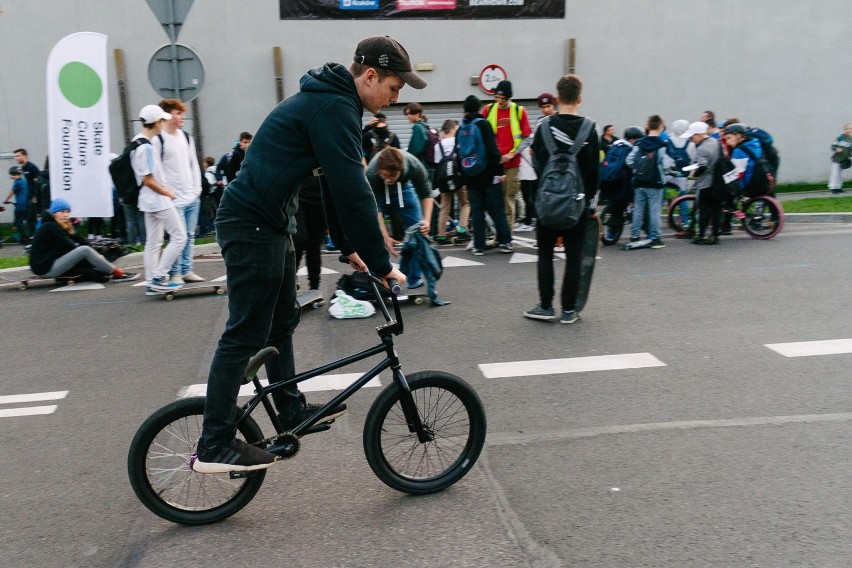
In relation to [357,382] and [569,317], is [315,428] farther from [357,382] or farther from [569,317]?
[569,317]

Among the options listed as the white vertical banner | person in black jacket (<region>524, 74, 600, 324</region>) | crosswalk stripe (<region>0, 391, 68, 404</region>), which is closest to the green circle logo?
the white vertical banner

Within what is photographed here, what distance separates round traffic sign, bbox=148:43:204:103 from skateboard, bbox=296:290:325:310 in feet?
12.2

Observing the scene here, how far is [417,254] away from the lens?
24.6 feet

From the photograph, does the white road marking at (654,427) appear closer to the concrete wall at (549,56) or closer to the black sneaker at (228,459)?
the black sneaker at (228,459)

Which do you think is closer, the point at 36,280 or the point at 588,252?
the point at 588,252

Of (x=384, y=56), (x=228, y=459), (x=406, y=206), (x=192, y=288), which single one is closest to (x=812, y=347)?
(x=406, y=206)

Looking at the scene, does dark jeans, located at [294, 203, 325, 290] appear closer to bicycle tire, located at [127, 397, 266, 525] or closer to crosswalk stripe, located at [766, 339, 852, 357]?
bicycle tire, located at [127, 397, 266, 525]

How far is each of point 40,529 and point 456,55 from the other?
53.4 feet

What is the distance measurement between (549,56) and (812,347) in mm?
14076

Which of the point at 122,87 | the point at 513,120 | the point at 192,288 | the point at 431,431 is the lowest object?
the point at 192,288

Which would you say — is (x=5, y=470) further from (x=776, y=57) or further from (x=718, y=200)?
(x=776, y=57)

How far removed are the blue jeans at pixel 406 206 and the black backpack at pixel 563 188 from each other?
141 cm

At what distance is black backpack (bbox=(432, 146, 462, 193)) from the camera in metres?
10.9

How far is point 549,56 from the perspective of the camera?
18.8 metres
